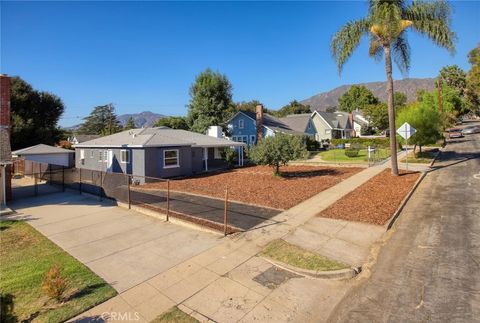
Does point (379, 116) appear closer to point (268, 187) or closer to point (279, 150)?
point (279, 150)

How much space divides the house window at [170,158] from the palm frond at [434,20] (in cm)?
1890

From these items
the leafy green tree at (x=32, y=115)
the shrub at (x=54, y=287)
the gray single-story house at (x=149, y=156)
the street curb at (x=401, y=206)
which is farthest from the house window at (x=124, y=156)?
the leafy green tree at (x=32, y=115)

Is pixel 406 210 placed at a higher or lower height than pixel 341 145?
lower

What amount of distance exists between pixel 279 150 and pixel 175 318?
14.6m

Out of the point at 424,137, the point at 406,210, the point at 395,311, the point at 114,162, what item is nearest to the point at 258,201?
the point at 406,210

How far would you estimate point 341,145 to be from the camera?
4656 cm

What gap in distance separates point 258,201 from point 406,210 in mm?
6283

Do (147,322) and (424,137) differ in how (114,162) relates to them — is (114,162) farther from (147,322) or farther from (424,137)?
(424,137)

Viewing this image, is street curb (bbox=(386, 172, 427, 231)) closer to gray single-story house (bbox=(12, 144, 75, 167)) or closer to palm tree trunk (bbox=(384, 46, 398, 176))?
palm tree trunk (bbox=(384, 46, 398, 176))

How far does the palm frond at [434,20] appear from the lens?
55.1ft

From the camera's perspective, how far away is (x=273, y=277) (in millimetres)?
6395

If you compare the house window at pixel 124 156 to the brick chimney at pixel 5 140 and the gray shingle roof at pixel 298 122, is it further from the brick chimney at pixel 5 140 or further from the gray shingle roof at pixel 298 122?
the gray shingle roof at pixel 298 122

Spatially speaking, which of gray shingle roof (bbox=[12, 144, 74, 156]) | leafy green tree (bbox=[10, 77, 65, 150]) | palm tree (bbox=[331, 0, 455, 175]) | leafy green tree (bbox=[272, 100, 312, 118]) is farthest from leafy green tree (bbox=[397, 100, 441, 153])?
leafy green tree (bbox=[272, 100, 312, 118])

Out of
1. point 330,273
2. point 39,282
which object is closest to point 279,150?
point 330,273
